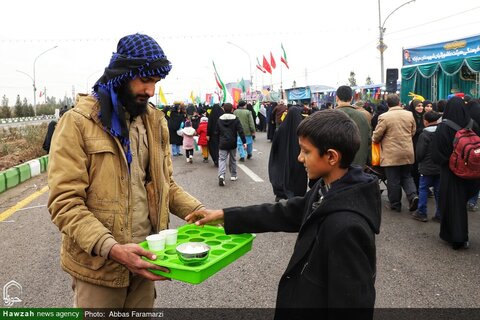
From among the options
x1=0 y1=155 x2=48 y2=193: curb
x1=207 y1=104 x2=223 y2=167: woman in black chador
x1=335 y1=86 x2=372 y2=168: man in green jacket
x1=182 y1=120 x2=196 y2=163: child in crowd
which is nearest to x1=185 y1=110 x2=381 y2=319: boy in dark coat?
x1=335 y1=86 x2=372 y2=168: man in green jacket

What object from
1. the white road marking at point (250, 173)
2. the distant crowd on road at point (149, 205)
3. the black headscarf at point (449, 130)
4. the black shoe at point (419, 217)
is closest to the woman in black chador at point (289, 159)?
the black shoe at point (419, 217)

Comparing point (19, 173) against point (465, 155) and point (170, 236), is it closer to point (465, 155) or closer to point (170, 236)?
point (170, 236)

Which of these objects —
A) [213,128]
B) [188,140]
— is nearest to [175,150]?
[188,140]

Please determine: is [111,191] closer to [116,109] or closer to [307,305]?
[116,109]

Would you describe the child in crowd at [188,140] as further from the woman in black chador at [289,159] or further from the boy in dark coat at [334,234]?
the boy in dark coat at [334,234]

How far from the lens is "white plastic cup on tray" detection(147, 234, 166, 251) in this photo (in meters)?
1.83

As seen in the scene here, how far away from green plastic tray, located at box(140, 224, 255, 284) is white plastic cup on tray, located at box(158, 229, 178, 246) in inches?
1.0

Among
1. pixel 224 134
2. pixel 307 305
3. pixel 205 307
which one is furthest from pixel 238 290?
pixel 224 134

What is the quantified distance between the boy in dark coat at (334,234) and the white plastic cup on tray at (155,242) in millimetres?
575

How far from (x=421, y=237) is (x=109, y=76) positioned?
15.3 ft

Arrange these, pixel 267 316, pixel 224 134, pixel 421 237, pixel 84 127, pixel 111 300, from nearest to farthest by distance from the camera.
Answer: pixel 84 127 → pixel 111 300 → pixel 267 316 → pixel 421 237 → pixel 224 134

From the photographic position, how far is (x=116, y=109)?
189cm

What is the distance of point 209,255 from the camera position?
183 cm

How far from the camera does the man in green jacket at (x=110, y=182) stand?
1.76 m
